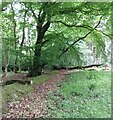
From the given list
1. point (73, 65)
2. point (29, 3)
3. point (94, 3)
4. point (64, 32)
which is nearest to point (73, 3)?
point (94, 3)

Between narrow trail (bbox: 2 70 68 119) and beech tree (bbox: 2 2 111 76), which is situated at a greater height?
beech tree (bbox: 2 2 111 76)

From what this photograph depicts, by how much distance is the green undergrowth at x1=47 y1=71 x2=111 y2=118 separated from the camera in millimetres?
3398

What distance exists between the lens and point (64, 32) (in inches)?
226

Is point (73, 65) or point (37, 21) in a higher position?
point (37, 21)

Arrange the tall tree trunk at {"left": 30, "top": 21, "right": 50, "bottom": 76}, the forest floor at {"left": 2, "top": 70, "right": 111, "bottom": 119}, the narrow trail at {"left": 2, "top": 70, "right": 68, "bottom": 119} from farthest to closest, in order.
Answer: the tall tree trunk at {"left": 30, "top": 21, "right": 50, "bottom": 76}
the forest floor at {"left": 2, "top": 70, "right": 111, "bottom": 119}
the narrow trail at {"left": 2, "top": 70, "right": 68, "bottom": 119}

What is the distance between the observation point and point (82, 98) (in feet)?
13.2

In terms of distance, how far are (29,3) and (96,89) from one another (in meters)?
2.17

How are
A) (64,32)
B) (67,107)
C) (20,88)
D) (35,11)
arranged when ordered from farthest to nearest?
(64,32), (35,11), (20,88), (67,107)

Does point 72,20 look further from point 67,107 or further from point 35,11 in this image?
point 67,107

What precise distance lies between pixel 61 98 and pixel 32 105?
1.99ft

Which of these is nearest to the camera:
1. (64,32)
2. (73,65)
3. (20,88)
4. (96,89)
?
(20,88)

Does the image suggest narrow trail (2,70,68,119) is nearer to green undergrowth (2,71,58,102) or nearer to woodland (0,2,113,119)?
woodland (0,2,113,119)

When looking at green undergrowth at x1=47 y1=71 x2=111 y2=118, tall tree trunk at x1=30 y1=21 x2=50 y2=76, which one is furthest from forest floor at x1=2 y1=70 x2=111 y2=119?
tall tree trunk at x1=30 y1=21 x2=50 y2=76

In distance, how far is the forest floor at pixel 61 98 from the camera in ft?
10.8
